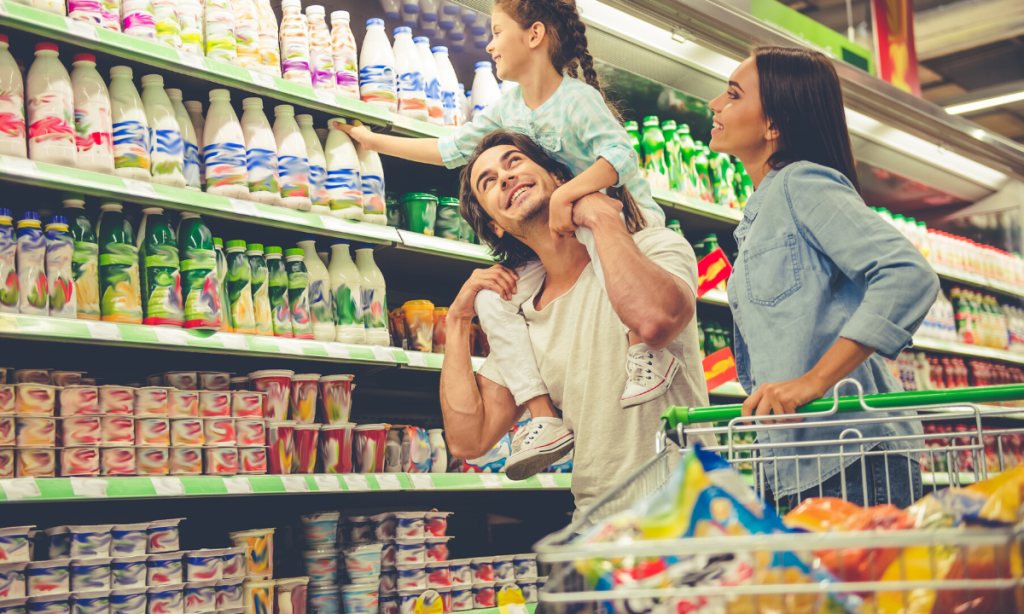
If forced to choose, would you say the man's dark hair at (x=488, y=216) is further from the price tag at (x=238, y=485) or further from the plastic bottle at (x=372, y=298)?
the price tag at (x=238, y=485)

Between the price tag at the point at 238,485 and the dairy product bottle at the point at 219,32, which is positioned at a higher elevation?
the dairy product bottle at the point at 219,32

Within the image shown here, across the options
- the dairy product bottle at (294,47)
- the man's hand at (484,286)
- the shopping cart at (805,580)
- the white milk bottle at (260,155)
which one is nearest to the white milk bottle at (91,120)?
the white milk bottle at (260,155)

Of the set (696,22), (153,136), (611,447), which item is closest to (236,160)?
(153,136)

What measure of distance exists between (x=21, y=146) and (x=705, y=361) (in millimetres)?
2376

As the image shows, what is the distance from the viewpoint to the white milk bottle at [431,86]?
2775 mm

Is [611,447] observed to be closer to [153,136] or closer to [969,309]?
[153,136]

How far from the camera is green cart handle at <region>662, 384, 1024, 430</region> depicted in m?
1.06

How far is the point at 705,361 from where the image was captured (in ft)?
10.9

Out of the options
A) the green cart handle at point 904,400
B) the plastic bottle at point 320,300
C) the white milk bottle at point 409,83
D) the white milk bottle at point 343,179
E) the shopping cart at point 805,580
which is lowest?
the shopping cart at point 805,580

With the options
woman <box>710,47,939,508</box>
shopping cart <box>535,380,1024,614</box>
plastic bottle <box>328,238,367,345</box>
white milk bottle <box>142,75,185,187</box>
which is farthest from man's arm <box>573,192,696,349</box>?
white milk bottle <box>142,75,185,187</box>

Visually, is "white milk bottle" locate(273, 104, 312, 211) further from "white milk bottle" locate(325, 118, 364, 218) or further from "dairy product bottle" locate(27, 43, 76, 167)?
"dairy product bottle" locate(27, 43, 76, 167)

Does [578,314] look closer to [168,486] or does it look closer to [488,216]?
[488,216]

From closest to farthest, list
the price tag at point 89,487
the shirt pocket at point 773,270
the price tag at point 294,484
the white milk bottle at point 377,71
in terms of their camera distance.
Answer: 1. the shirt pocket at point 773,270
2. the price tag at point 89,487
3. the price tag at point 294,484
4. the white milk bottle at point 377,71

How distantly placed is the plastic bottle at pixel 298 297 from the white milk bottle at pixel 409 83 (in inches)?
23.8
